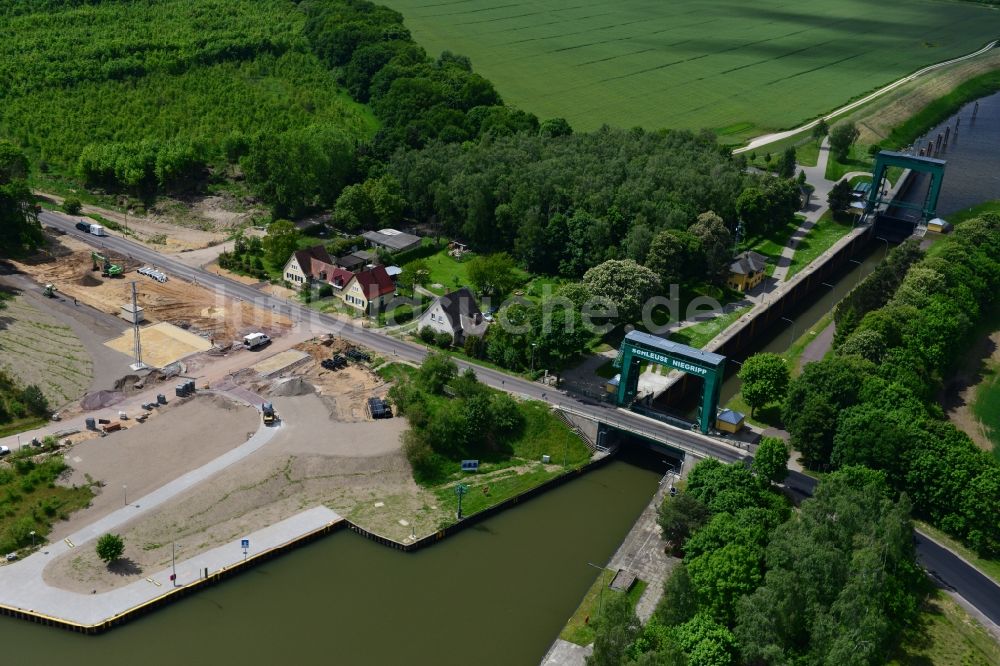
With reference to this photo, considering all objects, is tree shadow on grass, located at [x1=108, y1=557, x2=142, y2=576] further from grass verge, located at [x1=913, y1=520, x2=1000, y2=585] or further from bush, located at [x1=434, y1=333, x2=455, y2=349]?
grass verge, located at [x1=913, y1=520, x2=1000, y2=585]

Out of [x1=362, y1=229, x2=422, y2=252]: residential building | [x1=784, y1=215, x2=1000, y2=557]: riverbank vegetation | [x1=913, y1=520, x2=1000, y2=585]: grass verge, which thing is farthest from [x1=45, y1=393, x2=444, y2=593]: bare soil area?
[x1=362, y1=229, x2=422, y2=252]: residential building

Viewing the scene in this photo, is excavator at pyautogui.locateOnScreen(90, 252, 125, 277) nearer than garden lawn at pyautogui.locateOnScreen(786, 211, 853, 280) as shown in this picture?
Yes

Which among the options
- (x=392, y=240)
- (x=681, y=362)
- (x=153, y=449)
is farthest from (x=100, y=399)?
(x=681, y=362)

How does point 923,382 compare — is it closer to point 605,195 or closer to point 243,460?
point 605,195

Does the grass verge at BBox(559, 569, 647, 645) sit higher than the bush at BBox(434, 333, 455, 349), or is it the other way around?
the bush at BBox(434, 333, 455, 349)

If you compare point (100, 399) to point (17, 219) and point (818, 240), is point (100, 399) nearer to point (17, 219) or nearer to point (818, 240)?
point (17, 219)

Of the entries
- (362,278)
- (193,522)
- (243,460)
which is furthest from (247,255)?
(193,522)

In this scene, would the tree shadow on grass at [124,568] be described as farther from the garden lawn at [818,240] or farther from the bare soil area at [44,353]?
the garden lawn at [818,240]
